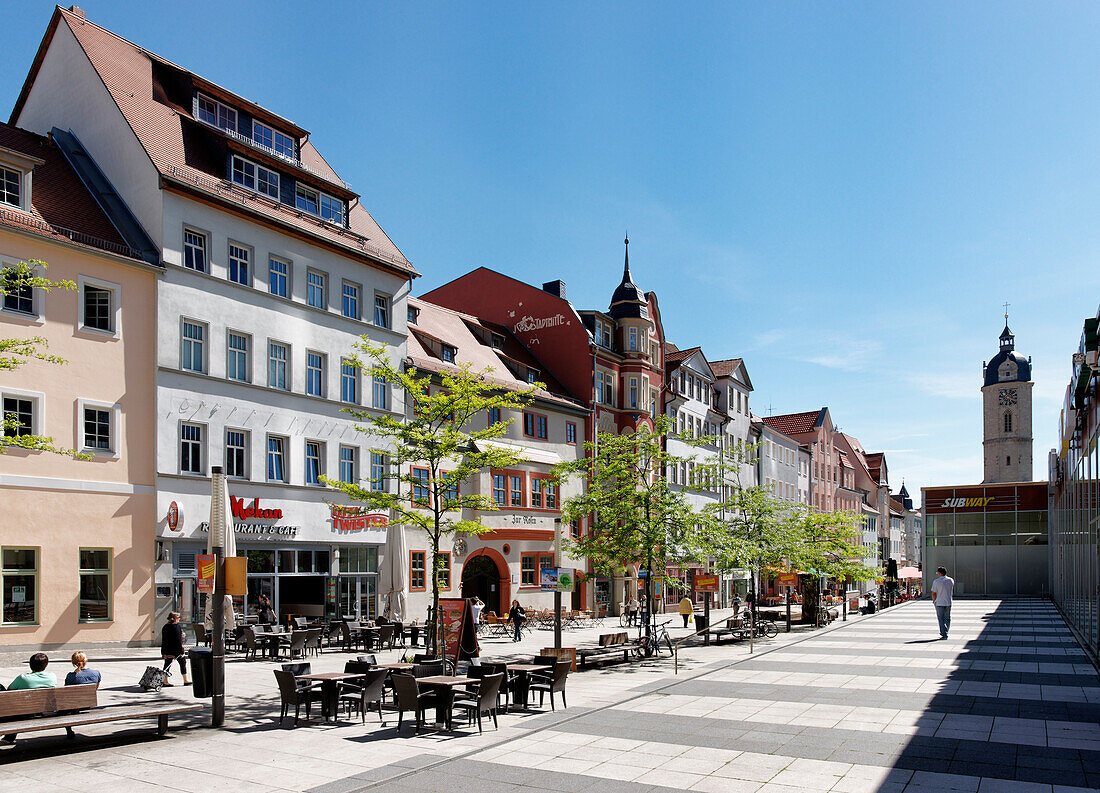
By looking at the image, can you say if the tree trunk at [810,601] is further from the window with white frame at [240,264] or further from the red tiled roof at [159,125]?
the window with white frame at [240,264]

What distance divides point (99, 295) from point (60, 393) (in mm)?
2984

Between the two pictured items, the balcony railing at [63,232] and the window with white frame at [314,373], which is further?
the window with white frame at [314,373]

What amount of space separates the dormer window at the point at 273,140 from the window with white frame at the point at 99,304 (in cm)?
912

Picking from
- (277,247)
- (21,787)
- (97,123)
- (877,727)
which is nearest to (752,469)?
(277,247)

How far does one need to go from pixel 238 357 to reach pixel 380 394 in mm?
6592

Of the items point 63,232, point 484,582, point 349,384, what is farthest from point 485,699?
point 484,582


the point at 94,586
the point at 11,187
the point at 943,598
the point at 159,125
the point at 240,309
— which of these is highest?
the point at 159,125

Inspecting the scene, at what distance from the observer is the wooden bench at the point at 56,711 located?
11.8m

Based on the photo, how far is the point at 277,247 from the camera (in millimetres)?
30969

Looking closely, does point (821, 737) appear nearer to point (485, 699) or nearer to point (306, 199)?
point (485, 699)

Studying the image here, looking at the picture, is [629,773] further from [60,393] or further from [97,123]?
[97,123]

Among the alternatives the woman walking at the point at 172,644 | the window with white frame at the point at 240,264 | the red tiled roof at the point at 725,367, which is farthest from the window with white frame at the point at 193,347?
the red tiled roof at the point at 725,367

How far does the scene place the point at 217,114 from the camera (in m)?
31.6

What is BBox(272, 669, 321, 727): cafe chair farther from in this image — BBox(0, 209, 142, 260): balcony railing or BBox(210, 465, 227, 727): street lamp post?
BBox(0, 209, 142, 260): balcony railing
